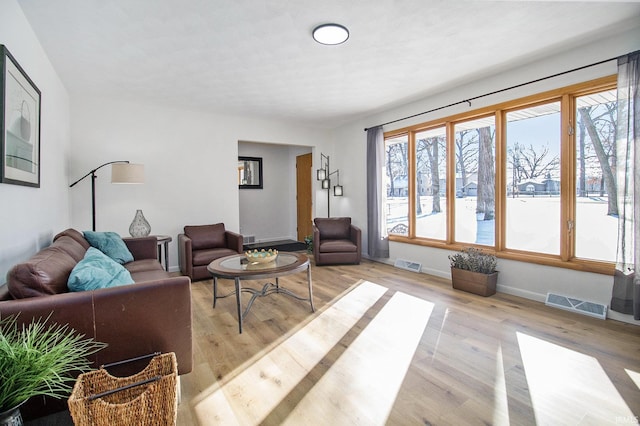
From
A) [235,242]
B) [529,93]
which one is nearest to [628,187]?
[529,93]

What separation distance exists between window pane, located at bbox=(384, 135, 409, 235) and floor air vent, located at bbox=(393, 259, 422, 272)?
1.52 ft

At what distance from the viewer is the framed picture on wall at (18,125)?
78.1 inches

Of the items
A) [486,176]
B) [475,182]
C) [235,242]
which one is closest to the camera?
[486,176]

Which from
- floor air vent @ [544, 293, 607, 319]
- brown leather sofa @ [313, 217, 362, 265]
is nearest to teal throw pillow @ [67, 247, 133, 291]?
brown leather sofa @ [313, 217, 362, 265]

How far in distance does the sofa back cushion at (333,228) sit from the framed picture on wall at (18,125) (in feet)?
12.3

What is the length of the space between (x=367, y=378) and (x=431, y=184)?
337 cm

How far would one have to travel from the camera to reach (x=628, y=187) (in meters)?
2.71

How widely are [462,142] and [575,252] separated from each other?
1.84m

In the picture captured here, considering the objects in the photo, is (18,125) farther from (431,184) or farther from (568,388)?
(431,184)

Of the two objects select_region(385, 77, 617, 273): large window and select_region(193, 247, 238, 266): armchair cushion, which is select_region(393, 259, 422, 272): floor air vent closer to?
select_region(385, 77, 617, 273): large window

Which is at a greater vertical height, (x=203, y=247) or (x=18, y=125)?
(x=18, y=125)

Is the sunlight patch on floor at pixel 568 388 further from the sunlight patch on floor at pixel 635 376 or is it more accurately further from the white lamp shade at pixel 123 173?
the white lamp shade at pixel 123 173

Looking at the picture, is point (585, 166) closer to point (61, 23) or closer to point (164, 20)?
point (164, 20)

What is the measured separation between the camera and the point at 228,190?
5430 millimetres
